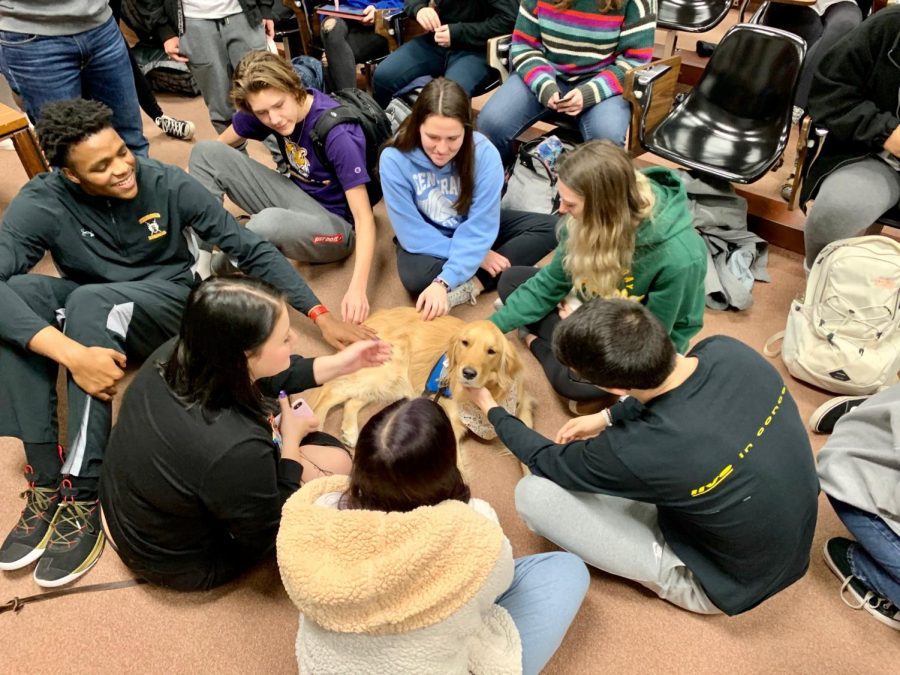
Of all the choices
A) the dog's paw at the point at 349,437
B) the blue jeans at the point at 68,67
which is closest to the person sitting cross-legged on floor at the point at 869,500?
the dog's paw at the point at 349,437

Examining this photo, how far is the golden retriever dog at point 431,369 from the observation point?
6.78 ft

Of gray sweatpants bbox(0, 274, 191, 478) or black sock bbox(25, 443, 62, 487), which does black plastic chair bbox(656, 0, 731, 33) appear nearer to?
gray sweatpants bbox(0, 274, 191, 478)

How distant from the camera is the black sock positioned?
1875mm

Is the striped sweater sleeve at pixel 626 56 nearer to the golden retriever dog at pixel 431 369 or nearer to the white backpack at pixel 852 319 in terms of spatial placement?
the white backpack at pixel 852 319

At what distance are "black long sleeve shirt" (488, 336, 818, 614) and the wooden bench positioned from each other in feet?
8.79

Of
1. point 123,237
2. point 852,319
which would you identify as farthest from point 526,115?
point 123,237

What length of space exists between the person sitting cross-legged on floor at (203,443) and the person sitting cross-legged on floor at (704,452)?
2.33 ft

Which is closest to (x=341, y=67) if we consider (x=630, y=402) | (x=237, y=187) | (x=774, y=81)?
(x=237, y=187)

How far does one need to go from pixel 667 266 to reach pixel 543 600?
3.75ft

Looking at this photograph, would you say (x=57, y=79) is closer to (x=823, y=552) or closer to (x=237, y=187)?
(x=237, y=187)

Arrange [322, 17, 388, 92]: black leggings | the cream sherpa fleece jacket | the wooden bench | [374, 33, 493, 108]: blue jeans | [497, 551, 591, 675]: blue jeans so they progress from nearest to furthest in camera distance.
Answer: the cream sherpa fleece jacket < [497, 551, 591, 675]: blue jeans < the wooden bench < [374, 33, 493, 108]: blue jeans < [322, 17, 388, 92]: black leggings

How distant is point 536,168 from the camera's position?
3100mm

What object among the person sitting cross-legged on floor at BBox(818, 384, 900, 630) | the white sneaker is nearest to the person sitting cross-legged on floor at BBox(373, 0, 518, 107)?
the white sneaker

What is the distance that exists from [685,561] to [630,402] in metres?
0.44
